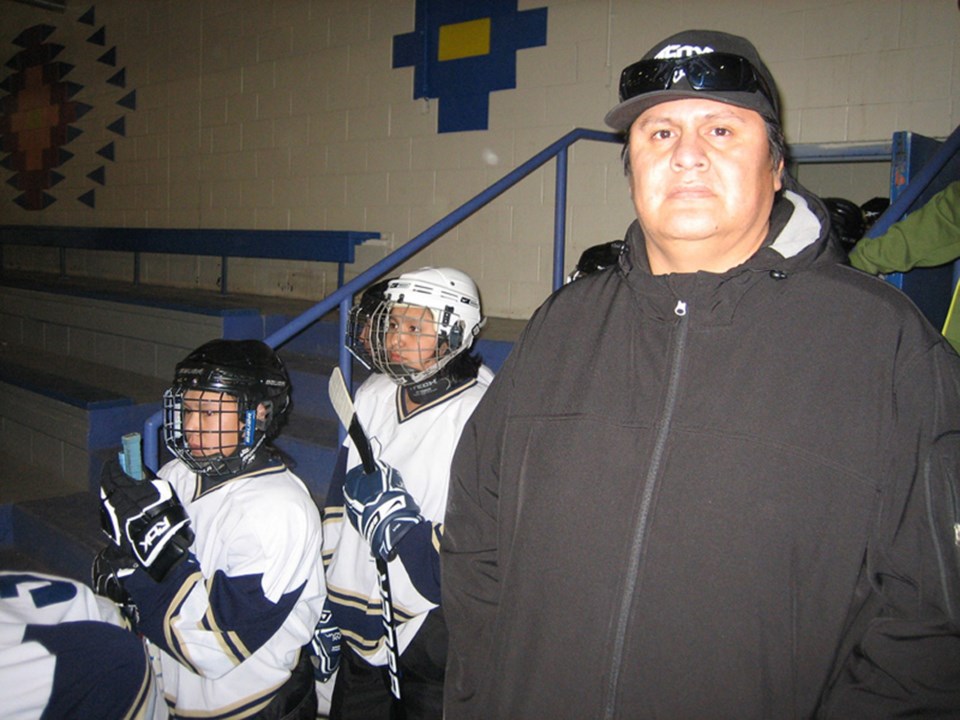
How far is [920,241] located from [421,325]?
155 centimetres

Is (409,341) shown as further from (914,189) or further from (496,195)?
(914,189)

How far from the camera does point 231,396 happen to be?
75.3 inches

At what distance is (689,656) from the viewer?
0.91m

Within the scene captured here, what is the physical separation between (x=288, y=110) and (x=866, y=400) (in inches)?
216

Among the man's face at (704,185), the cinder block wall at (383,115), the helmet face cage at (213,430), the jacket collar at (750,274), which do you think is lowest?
the helmet face cage at (213,430)

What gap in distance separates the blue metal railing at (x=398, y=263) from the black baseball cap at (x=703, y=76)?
1.69 metres

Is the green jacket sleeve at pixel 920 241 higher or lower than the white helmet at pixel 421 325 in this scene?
higher

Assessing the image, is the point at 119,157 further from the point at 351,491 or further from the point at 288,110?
the point at 351,491

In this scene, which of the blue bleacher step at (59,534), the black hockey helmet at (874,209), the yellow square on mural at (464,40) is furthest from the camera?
the yellow square on mural at (464,40)

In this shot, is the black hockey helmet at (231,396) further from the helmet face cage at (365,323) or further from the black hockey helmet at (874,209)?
the black hockey helmet at (874,209)

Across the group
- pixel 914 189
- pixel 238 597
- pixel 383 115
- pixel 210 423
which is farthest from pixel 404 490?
pixel 383 115

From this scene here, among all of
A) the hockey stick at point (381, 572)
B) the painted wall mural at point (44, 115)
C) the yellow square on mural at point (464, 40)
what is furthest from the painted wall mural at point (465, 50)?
the painted wall mural at point (44, 115)

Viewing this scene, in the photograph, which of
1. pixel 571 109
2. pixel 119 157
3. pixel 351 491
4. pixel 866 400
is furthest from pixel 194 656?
pixel 119 157

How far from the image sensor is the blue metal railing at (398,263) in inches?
91.0
